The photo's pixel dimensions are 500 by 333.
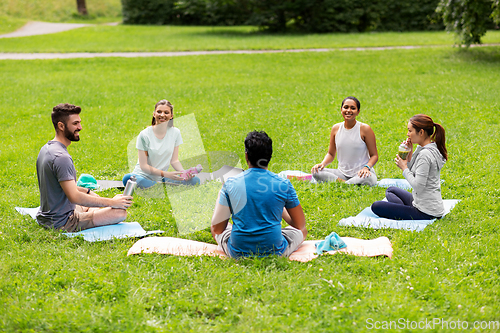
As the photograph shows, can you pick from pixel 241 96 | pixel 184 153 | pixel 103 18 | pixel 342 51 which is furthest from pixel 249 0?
pixel 184 153

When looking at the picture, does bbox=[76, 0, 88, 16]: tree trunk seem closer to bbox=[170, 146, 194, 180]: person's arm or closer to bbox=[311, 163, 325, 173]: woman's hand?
bbox=[170, 146, 194, 180]: person's arm

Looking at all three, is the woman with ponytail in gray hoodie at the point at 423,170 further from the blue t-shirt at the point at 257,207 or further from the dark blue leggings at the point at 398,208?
the blue t-shirt at the point at 257,207

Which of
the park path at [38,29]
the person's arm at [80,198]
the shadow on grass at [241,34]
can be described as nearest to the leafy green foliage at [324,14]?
the shadow on grass at [241,34]

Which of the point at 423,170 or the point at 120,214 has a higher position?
the point at 423,170

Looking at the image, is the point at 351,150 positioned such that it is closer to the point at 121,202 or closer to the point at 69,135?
the point at 121,202

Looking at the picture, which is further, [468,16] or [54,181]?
[468,16]

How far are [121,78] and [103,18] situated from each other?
2852 cm

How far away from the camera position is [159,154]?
6.82 m

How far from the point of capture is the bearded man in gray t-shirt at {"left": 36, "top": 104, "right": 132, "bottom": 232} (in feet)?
16.0

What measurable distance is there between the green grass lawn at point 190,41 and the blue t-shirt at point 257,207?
19.6 metres

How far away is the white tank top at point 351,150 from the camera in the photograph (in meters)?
6.87

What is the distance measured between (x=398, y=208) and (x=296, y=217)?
1742 millimetres

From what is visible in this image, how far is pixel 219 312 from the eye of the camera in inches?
150

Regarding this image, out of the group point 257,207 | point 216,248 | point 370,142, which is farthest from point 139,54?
point 257,207
